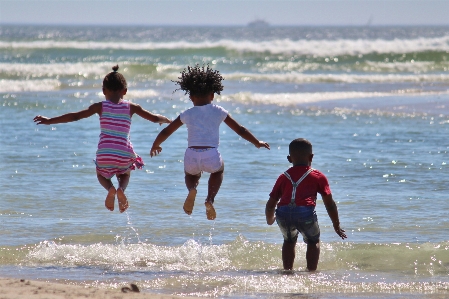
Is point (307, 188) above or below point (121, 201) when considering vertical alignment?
above

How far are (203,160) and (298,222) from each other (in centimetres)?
95

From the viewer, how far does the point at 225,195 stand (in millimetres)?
8102

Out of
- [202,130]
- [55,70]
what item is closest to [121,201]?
[202,130]

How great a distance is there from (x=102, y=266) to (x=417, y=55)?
37.6 metres

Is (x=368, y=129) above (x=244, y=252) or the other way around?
above

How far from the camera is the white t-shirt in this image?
19.2 feet

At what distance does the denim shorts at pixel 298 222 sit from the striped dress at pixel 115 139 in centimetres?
143

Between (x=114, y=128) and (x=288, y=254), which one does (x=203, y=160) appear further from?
(x=288, y=254)

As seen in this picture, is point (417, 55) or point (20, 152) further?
point (417, 55)

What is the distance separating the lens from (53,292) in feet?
14.5

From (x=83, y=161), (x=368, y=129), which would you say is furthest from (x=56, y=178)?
(x=368, y=129)

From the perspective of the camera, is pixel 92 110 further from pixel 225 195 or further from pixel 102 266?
pixel 225 195

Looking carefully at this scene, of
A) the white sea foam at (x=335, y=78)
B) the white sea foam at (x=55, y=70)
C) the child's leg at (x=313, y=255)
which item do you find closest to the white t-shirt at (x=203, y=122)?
the child's leg at (x=313, y=255)

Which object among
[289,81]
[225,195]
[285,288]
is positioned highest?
[289,81]
